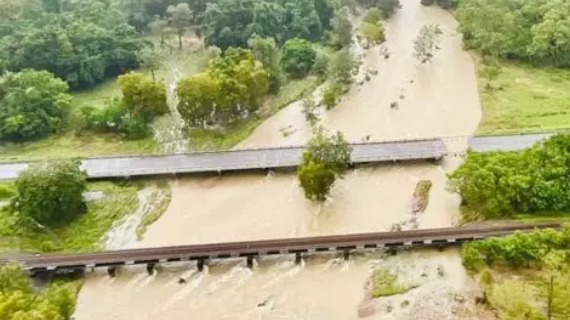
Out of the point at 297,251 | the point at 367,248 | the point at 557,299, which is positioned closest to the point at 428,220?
the point at 367,248

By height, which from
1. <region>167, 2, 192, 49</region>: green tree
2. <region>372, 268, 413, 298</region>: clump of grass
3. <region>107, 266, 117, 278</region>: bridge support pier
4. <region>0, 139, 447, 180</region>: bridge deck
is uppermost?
<region>167, 2, 192, 49</region>: green tree

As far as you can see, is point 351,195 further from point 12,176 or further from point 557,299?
point 12,176

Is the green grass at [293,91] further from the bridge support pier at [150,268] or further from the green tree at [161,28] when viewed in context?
the bridge support pier at [150,268]

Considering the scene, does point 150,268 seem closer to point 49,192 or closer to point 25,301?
point 49,192

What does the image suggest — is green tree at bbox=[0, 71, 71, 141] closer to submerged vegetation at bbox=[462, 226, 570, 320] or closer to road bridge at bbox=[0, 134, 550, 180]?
road bridge at bbox=[0, 134, 550, 180]

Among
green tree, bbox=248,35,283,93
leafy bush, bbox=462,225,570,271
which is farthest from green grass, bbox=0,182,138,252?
leafy bush, bbox=462,225,570,271

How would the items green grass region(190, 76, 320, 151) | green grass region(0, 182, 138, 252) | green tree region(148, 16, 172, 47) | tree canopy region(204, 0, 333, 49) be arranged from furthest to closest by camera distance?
1. green tree region(148, 16, 172, 47)
2. tree canopy region(204, 0, 333, 49)
3. green grass region(190, 76, 320, 151)
4. green grass region(0, 182, 138, 252)

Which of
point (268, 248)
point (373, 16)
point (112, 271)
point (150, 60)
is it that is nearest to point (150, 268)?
point (112, 271)
